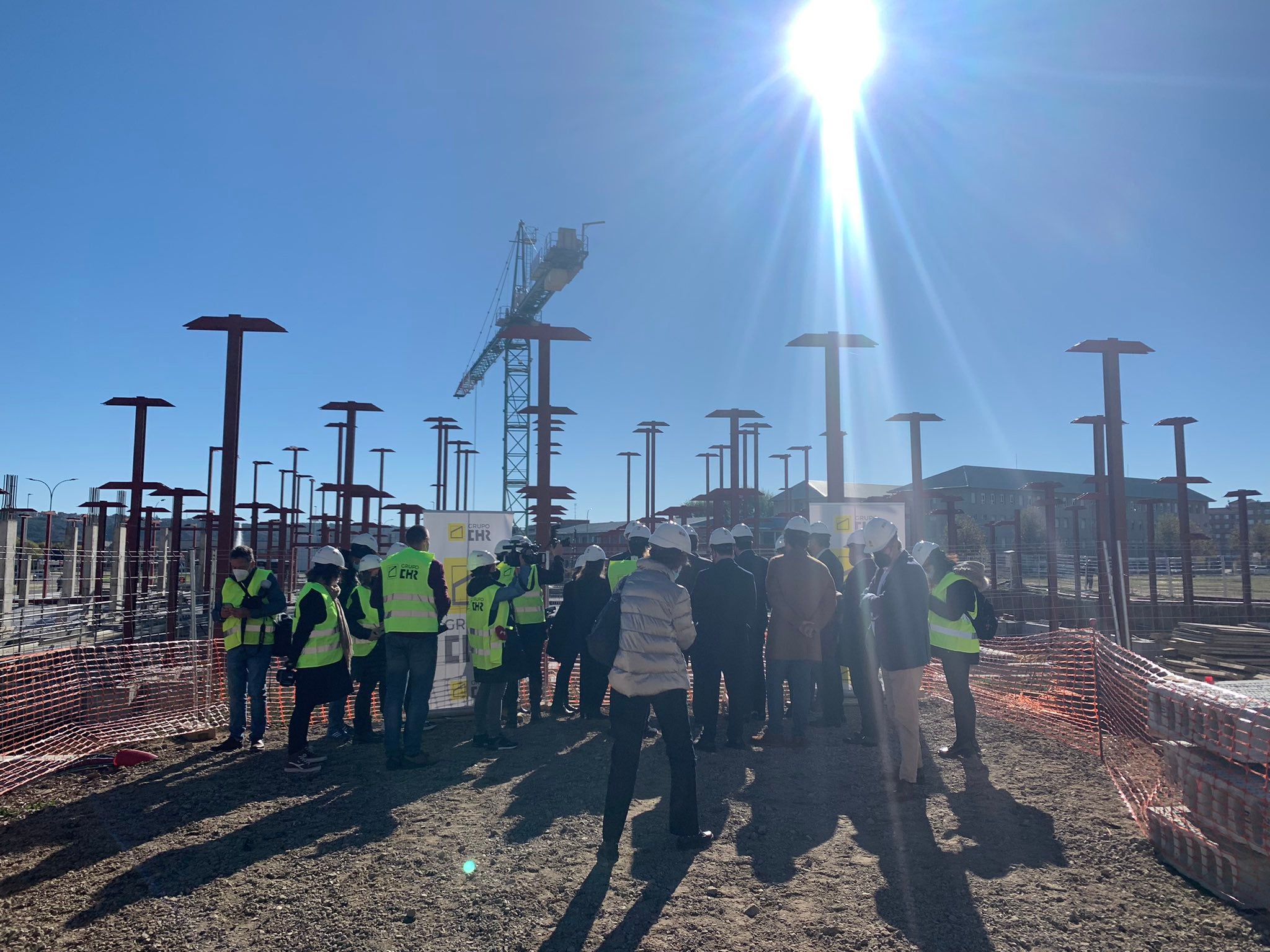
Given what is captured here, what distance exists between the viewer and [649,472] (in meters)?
25.5

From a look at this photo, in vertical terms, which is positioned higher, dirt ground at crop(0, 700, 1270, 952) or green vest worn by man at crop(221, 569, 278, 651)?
green vest worn by man at crop(221, 569, 278, 651)

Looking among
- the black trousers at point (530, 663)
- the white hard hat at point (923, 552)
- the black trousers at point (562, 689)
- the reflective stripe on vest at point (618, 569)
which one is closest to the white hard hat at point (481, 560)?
the black trousers at point (530, 663)

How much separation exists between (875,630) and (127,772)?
593cm

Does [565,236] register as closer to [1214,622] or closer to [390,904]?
[1214,622]

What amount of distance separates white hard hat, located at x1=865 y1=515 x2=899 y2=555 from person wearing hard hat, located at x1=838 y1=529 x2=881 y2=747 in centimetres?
116

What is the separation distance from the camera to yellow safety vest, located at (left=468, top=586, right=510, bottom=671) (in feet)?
22.3

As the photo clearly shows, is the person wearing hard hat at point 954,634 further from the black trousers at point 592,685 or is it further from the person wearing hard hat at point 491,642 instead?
the person wearing hard hat at point 491,642

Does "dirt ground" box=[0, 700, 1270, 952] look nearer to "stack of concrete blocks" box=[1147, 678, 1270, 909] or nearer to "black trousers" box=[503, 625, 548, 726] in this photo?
"stack of concrete blocks" box=[1147, 678, 1270, 909]

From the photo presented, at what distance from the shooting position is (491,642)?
22.4 feet

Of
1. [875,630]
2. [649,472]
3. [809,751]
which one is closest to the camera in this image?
[875,630]

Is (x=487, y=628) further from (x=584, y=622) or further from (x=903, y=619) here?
(x=903, y=619)

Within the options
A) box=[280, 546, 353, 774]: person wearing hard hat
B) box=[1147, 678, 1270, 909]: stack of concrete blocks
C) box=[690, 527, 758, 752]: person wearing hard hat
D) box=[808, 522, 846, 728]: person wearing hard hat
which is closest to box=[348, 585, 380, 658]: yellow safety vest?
box=[280, 546, 353, 774]: person wearing hard hat

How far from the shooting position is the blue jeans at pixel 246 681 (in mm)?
6840

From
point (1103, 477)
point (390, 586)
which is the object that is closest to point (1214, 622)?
point (1103, 477)
